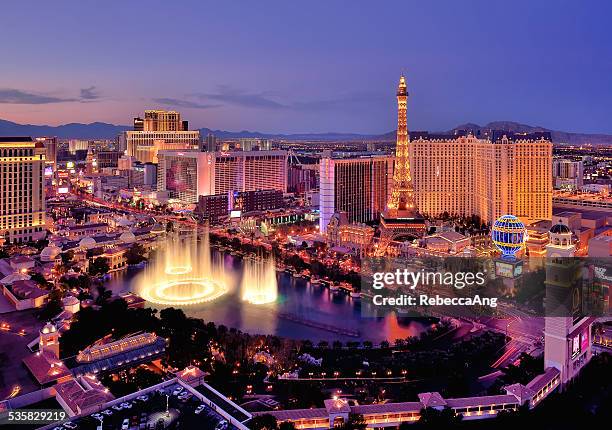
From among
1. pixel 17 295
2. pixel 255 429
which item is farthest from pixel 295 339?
pixel 17 295

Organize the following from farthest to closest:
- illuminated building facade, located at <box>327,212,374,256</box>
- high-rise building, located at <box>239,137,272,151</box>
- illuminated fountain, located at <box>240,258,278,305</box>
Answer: high-rise building, located at <box>239,137,272,151</box>, illuminated building facade, located at <box>327,212,374,256</box>, illuminated fountain, located at <box>240,258,278,305</box>

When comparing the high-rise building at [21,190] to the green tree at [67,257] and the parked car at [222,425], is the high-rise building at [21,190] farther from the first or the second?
the parked car at [222,425]

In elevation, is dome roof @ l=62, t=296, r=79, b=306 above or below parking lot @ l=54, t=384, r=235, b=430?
above

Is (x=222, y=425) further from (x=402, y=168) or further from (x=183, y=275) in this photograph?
(x=402, y=168)

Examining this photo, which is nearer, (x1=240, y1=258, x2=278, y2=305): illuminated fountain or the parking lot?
the parking lot

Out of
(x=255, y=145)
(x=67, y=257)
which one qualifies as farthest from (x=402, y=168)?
(x=255, y=145)

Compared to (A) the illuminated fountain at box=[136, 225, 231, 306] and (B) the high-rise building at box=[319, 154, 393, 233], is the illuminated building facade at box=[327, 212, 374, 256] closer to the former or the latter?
(B) the high-rise building at box=[319, 154, 393, 233]

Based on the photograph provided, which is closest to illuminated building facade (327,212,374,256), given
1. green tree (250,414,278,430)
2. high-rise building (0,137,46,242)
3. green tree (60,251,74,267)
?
green tree (60,251,74,267)
